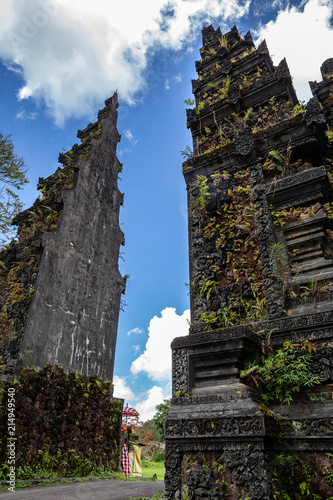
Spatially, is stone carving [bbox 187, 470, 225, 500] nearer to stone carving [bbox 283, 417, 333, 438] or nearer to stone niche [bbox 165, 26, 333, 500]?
stone niche [bbox 165, 26, 333, 500]

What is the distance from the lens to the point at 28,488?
8.01m

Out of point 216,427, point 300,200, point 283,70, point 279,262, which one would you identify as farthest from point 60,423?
point 283,70

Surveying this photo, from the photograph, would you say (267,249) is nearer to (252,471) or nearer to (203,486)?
(252,471)

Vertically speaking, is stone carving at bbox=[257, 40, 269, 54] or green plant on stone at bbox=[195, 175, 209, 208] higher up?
stone carving at bbox=[257, 40, 269, 54]

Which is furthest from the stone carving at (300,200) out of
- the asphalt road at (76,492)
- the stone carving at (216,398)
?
the asphalt road at (76,492)

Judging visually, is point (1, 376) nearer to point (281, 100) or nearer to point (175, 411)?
point (175, 411)

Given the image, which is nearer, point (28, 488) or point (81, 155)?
point (28, 488)

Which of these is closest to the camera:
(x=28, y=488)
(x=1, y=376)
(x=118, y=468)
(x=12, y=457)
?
(x=28, y=488)

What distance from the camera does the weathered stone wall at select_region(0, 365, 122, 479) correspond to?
9.15 m

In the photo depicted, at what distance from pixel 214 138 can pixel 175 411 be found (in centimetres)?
535

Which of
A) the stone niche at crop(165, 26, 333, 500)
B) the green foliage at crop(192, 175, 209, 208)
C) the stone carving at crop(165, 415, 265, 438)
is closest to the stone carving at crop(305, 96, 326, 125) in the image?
the stone niche at crop(165, 26, 333, 500)

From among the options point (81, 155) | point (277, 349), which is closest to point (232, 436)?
point (277, 349)

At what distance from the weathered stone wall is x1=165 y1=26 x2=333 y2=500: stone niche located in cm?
693

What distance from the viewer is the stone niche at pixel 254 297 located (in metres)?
3.34
